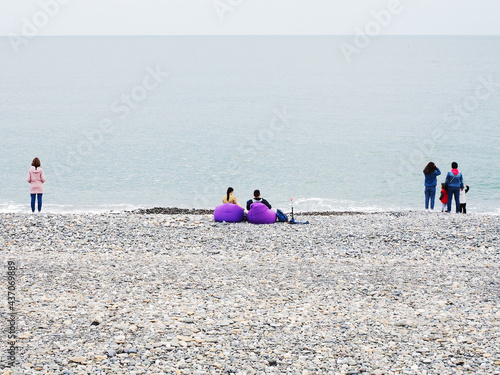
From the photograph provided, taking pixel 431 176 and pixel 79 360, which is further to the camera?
pixel 431 176

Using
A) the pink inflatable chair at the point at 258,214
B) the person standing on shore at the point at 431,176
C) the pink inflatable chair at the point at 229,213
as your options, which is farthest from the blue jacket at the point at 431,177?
the pink inflatable chair at the point at 229,213

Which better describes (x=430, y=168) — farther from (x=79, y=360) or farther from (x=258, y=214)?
(x=79, y=360)

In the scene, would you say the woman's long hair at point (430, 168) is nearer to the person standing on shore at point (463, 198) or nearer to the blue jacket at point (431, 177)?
the blue jacket at point (431, 177)

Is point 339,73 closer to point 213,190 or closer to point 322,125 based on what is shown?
point 322,125

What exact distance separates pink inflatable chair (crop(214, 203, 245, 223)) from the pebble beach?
0.47 meters

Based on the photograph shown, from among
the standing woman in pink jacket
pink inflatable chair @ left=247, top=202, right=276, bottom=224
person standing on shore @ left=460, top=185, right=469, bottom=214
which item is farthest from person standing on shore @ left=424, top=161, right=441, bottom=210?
the standing woman in pink jacket

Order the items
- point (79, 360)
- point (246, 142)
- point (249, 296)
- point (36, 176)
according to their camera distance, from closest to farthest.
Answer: point (79, 360) → point (249, 296) → point (36, 176) → point (246, 142)

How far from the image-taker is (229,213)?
57.3 ft

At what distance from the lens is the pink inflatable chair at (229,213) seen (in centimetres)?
1747

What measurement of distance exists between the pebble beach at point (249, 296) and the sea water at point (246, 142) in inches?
556

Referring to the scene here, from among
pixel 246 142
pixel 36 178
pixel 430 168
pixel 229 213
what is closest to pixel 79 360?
pixel 229 213

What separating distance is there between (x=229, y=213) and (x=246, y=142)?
116 feet

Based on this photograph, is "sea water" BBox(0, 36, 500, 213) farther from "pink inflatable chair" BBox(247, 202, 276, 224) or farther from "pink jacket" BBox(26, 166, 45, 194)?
"pink inflatable chair" BBox(247, 202, 276, 224)

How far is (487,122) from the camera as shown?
62.2 meters
